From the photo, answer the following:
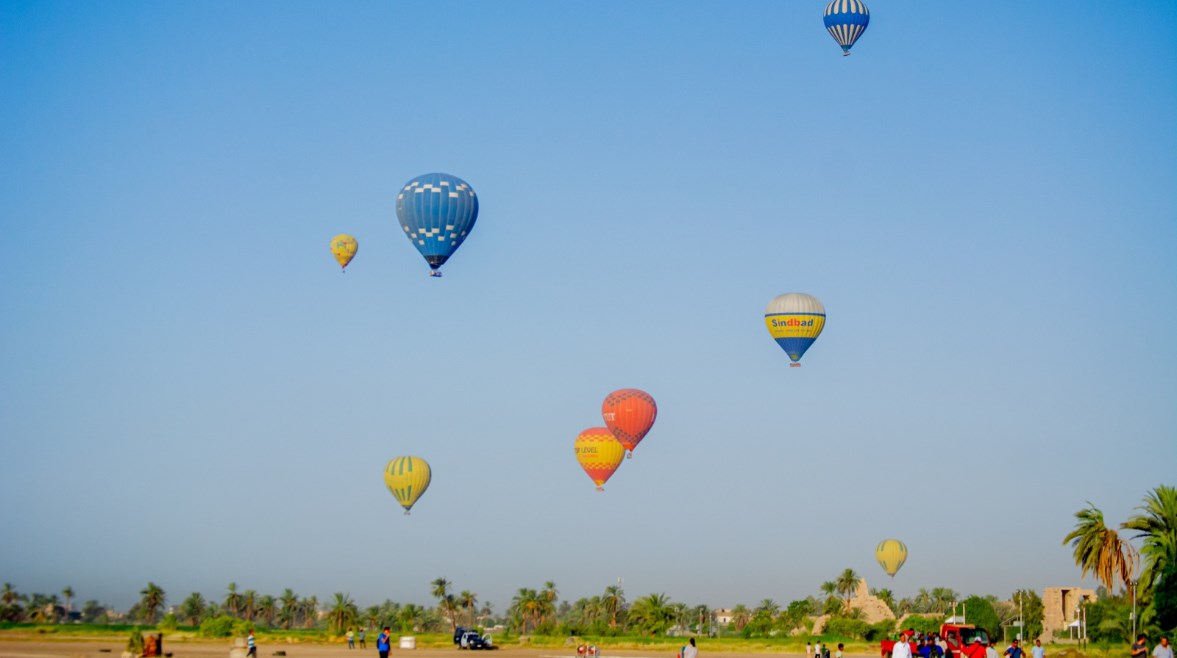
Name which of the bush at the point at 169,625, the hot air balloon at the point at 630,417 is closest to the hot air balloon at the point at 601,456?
the hot air balloon at the point at 630,417

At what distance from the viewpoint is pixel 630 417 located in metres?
91.4

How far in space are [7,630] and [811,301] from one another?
3085 inches

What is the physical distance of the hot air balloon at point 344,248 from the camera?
9412 cm

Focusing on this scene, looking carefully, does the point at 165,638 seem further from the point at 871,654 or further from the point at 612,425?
the point at 871,654

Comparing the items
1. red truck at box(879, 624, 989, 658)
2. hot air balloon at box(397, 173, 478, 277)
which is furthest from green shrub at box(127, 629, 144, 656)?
red truck at box(879, 624, 989, 658)

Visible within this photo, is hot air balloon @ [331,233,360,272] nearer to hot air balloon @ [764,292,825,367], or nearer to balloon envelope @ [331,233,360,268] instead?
balloon envelope @ [331,233,360,268]

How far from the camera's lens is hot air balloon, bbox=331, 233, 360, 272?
94.1 meters

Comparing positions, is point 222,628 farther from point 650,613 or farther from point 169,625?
point 650,613

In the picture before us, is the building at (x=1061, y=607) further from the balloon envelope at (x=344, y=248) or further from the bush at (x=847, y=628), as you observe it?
the balloon envelope at (x=344, y=248)

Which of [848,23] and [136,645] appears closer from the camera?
[136,645]

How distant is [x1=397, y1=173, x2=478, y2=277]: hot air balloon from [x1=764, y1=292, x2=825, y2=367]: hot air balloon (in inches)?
Answer: 830

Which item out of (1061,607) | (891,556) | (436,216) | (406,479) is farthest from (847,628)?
(436,216)

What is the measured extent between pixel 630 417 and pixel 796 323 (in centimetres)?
1380

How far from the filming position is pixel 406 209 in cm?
7494
